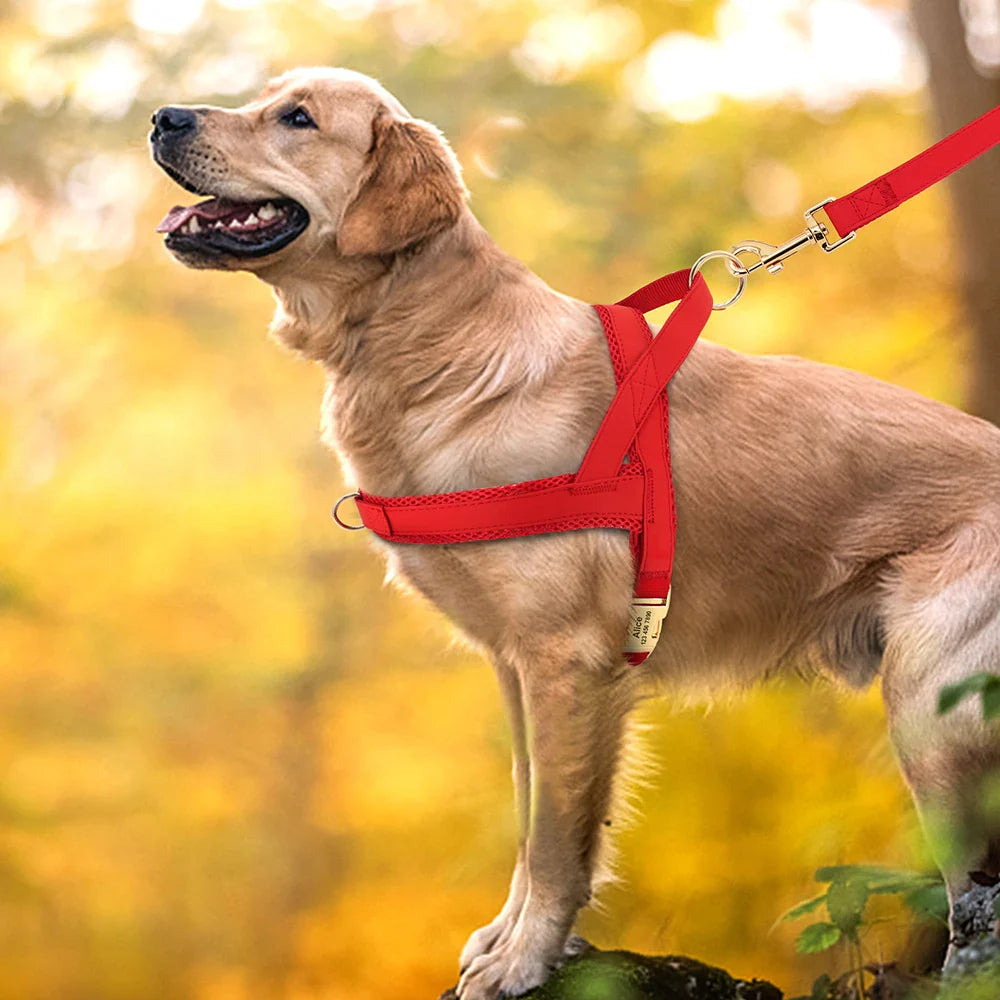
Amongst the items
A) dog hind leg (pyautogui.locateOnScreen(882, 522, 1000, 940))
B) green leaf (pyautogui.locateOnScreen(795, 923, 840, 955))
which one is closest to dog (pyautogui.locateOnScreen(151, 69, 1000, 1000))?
dog hind leg (pyautogui.locateOnScreen(882, 522, 1000, 940))

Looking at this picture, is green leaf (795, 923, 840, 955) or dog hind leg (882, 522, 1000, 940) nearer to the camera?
green leaf (795, 923, 840, 955)

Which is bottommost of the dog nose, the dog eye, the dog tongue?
the dog tongue

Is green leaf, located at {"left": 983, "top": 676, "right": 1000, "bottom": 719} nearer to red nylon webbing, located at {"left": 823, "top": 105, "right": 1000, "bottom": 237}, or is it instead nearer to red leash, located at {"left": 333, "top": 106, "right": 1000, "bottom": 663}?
red leash, located at {"left": 333, "top": 106, "right": 1000, "bottom": 663}

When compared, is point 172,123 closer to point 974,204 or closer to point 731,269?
point 731,269

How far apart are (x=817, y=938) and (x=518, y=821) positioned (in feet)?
3.08

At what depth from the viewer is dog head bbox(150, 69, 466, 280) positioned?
2.81m

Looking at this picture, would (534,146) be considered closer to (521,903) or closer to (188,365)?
(188,365)

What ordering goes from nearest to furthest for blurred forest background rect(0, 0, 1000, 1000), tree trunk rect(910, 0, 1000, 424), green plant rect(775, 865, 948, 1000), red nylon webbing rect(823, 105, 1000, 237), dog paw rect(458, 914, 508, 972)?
green plant rect(775, 865, 948, 1000) < red nylon webbing rect(823, 105, 1000, 237) < dog paw rect(458, 914, 508, 972) < tree trunk rect(910, 0, 1000, 424) < blurred forest background rect(0, 0, 1000, 1000)

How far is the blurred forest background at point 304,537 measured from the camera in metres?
6.73

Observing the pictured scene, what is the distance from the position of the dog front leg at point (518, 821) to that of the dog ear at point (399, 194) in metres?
1.16

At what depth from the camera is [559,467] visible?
2.74m

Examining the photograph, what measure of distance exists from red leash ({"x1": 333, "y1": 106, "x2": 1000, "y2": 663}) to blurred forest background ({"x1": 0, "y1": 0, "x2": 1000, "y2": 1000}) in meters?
2.65

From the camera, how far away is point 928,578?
284 cm

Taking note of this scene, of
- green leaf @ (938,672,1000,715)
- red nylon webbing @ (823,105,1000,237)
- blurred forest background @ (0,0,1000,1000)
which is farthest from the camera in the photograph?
blurred forest background @ (0,0,1000,1000)
